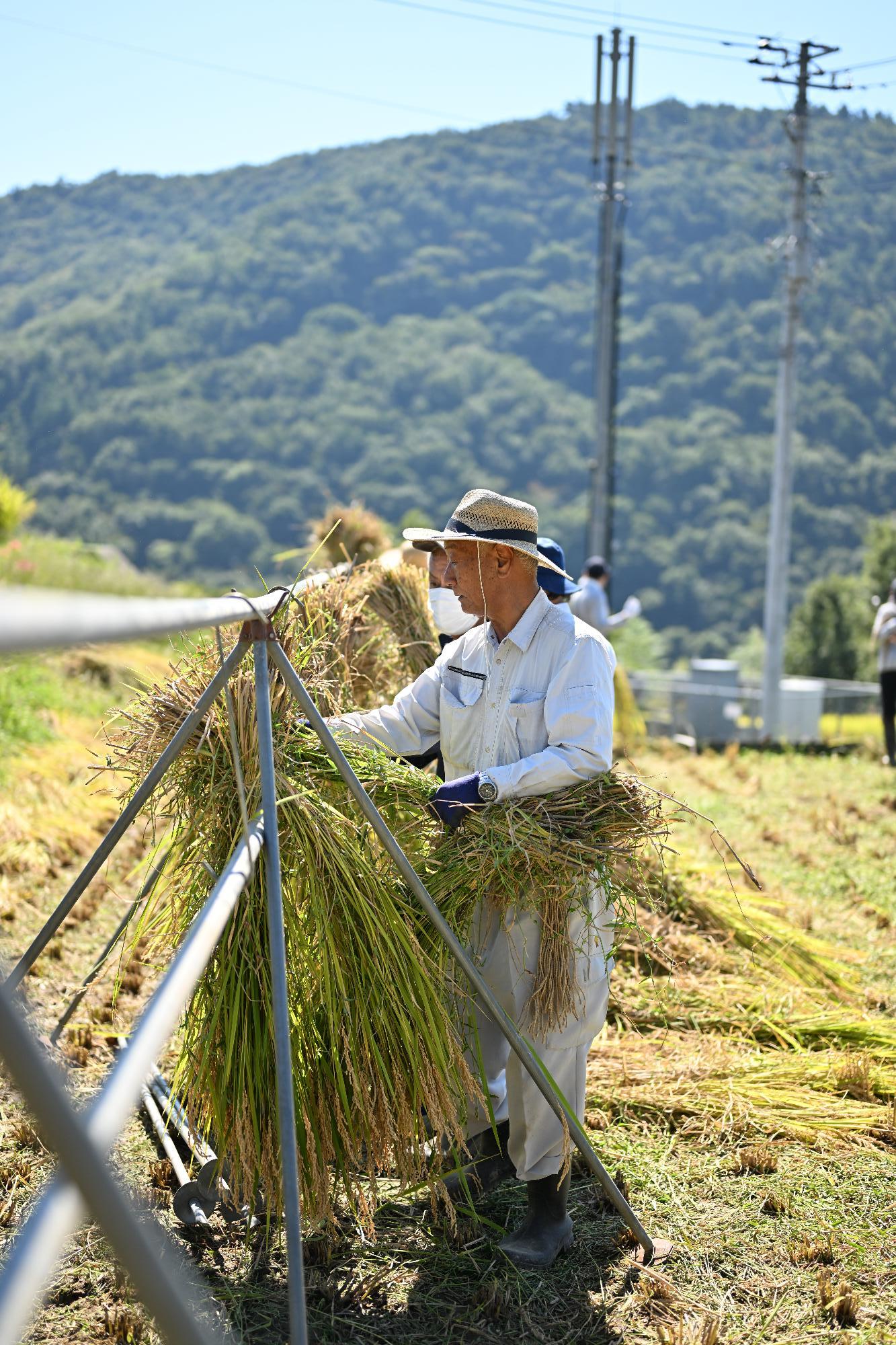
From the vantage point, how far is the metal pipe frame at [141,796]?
88.6 inches

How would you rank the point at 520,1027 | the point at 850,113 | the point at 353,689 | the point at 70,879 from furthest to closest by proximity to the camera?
1. the point at 850,113
2. the point at 70,879
3. the point at 353,689
4. the point at 520,1027

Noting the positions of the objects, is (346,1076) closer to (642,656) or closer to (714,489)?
(642,656)

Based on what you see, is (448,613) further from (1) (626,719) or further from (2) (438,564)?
(1) (626,719)

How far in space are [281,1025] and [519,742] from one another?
114 cm

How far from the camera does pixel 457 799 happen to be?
2701mm

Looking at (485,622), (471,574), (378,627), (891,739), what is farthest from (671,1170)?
(891,739)

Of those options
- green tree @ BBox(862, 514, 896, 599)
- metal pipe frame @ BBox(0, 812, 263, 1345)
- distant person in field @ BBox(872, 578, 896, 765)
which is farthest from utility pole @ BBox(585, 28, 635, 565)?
green tree @ BBox(862, 514, 896, 599)

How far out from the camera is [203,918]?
1753mm

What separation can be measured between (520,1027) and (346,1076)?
0.47 meters

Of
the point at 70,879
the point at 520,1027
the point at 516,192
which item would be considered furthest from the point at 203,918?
the point at 516,192

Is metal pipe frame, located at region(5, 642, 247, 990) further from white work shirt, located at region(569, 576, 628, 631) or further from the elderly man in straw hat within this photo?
white work shirt, located at region(569, 576, 628, 631)

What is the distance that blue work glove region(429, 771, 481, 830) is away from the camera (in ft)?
8.79

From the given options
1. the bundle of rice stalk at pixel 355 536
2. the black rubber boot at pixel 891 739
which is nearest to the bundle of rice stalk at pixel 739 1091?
the bundle of rice stalk at pixel 355 536

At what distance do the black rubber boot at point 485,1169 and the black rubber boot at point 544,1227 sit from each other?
0.66 feet
